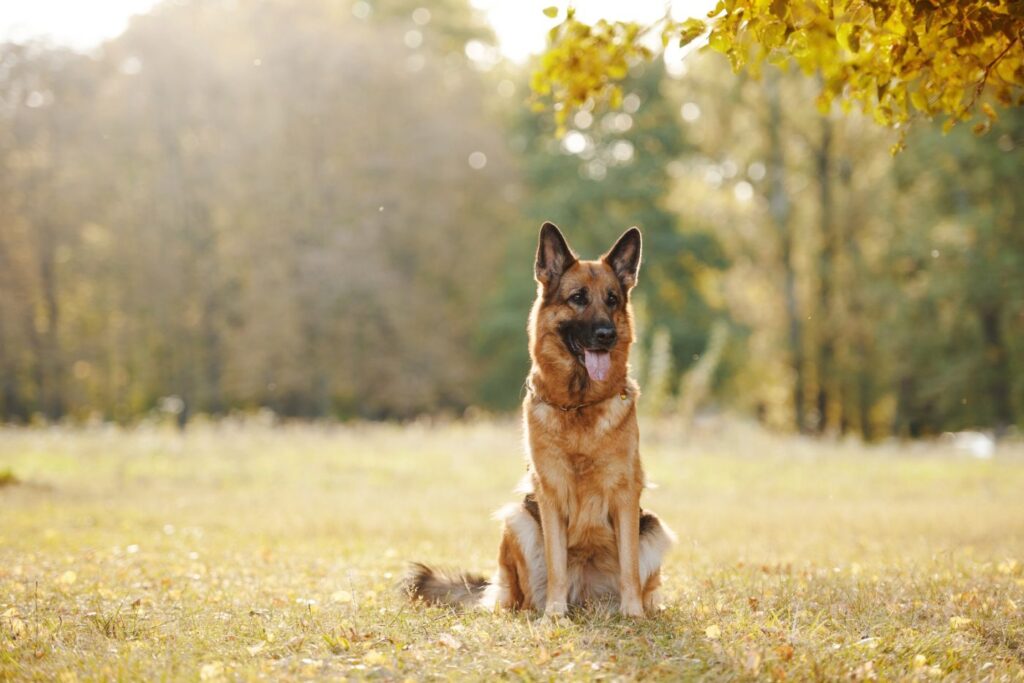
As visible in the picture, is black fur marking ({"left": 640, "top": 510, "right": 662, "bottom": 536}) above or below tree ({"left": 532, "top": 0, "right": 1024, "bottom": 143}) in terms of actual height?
below

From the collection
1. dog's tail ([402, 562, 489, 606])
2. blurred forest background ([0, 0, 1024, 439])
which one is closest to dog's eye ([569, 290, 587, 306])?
dog's tail ([402, 562, 489, 606])

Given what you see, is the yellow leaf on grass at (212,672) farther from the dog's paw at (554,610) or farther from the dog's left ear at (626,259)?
the dog's left ear at (626,259)

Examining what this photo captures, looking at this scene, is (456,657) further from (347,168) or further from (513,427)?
(347,168)

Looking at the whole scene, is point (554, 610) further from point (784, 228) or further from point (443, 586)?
point (784, 228)

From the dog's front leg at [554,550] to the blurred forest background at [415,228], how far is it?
1917cm

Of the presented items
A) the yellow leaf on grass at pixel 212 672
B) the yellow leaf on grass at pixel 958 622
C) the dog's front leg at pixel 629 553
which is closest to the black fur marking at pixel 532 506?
the dog's front leg at pixel 629 553

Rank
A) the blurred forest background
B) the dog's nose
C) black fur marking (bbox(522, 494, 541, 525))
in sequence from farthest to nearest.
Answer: the blurred forest background
black fur marking (bbox(522, 494, 541, 525))
the dog's nose

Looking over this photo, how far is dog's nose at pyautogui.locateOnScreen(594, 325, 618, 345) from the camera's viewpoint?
5840 millimetres

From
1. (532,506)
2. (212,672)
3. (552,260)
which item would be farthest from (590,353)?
(212,672)

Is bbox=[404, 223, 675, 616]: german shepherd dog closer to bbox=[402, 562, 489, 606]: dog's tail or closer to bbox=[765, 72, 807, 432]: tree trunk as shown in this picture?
bbox=[402, 562, 489, 606]: dog's tail

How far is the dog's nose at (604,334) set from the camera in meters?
5.84

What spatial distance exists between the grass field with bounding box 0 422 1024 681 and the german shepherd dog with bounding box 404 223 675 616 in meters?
0.31

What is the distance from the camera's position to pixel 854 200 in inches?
1328

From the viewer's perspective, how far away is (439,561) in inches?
344
